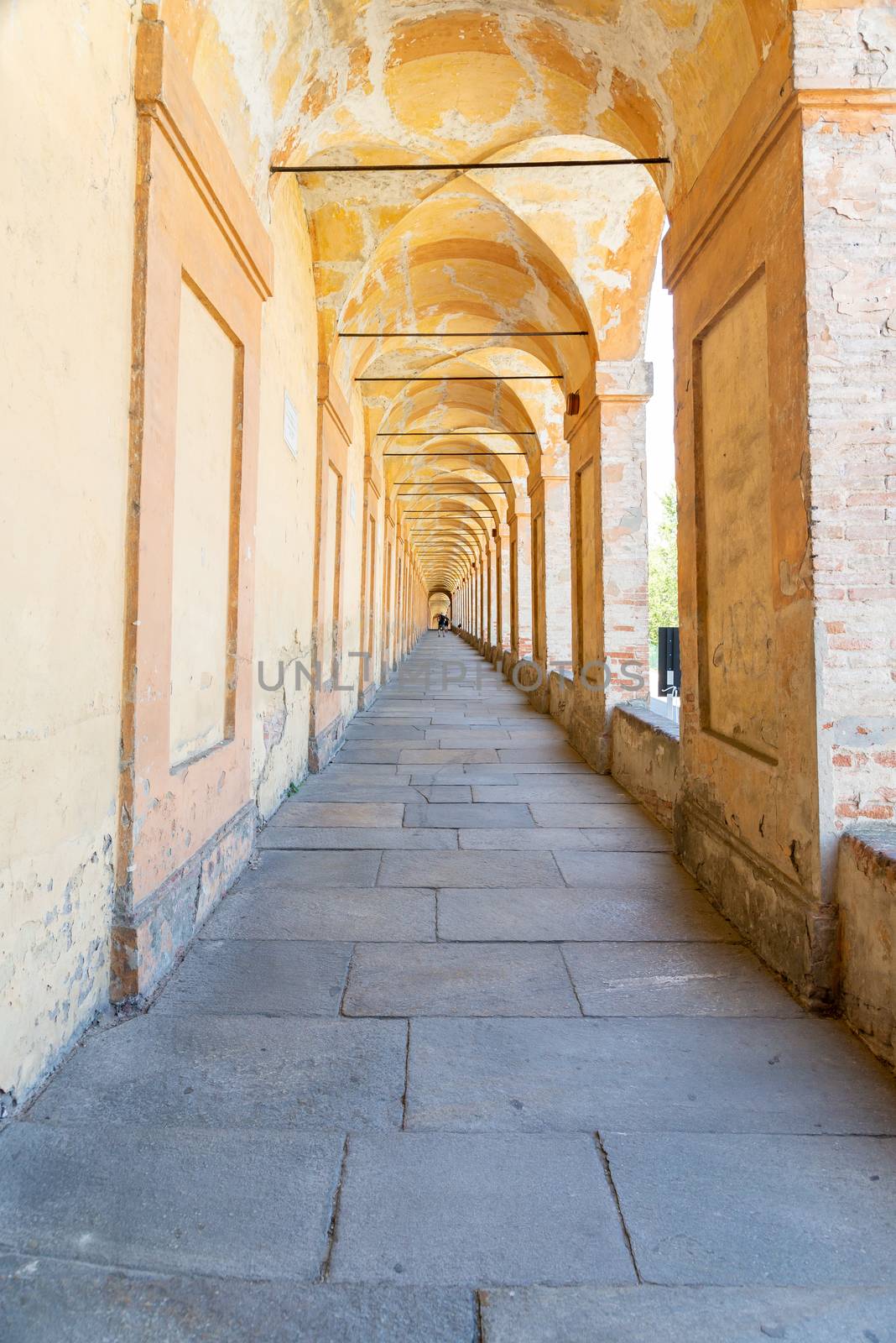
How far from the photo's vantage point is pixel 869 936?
242 cm

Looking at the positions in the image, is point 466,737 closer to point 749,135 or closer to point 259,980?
point 259,980

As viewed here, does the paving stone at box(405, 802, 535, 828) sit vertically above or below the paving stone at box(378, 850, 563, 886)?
above

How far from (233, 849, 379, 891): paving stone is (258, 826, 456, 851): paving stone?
13cm

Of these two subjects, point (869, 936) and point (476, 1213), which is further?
point (869, 936)

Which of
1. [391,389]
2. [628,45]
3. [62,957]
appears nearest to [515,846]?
[62,957]

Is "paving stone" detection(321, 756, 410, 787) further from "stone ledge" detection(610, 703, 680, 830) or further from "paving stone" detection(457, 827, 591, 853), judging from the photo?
"stone ledge" detection(610, 703, 680, 830)

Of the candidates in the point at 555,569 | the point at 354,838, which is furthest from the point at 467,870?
the point at 555,569

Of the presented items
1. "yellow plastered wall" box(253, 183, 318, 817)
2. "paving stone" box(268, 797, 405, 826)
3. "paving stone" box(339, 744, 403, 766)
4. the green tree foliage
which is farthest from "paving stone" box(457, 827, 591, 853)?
the green tree foliage

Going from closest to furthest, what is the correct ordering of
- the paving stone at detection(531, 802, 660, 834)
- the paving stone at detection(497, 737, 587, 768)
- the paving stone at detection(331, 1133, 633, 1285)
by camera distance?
the paving stone at detection(331, 1133, 633, 1285) < the paving stone at detection(531, 802, 660, 834) < the paving stone at detection(497, 737, 587, 768)

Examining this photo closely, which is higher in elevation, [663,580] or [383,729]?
[663,580]

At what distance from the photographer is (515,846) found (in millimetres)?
4484

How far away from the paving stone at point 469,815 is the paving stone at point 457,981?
1.87 metres

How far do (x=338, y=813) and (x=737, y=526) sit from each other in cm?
329

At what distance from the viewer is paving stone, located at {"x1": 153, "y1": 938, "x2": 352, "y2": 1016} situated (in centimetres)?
261
